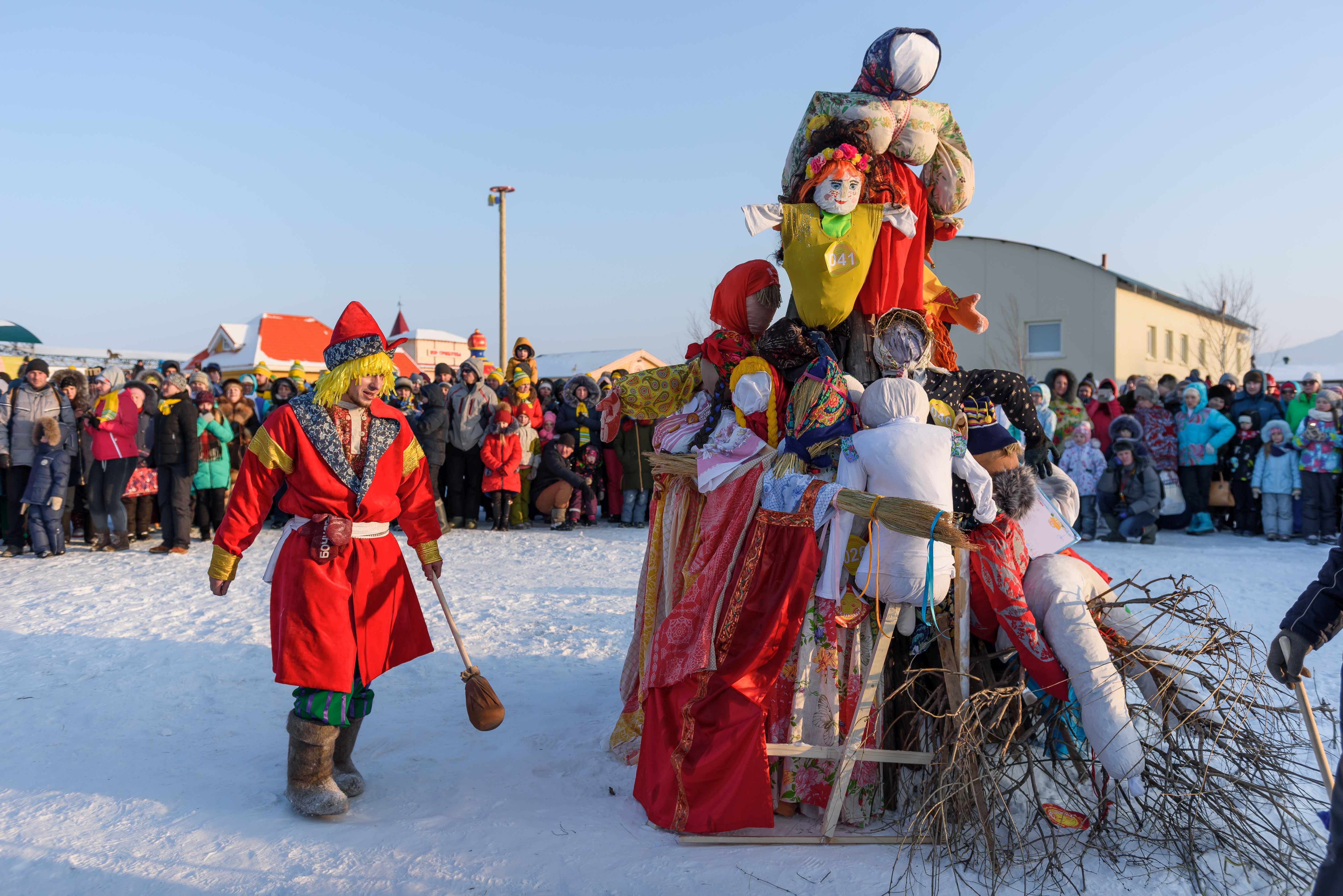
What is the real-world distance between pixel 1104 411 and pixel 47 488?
1144 centimetres

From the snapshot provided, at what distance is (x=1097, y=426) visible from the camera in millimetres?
10430

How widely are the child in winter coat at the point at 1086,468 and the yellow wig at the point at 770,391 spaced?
7.28 meters

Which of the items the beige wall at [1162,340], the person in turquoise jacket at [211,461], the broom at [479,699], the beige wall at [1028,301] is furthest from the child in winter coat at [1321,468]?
the beige wall at [1028,301]

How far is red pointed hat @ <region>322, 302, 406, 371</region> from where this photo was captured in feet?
11.7

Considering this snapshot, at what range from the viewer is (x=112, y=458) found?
8555mm

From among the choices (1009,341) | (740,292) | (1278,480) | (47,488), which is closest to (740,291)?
(740,292)

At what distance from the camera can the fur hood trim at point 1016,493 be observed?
3.23 meters

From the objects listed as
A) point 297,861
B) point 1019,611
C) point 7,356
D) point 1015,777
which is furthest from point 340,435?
point 7,356

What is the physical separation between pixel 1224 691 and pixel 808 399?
1767mm

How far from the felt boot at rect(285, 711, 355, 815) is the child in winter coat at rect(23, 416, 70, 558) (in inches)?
263

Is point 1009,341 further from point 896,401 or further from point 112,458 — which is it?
point 896,401

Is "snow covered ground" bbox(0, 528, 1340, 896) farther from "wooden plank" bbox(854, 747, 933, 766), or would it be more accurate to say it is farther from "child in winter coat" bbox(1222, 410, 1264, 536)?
"child in winter coat" bbox(1222, 410, 1264, 536)

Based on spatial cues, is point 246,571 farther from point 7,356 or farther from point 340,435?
point 7,356

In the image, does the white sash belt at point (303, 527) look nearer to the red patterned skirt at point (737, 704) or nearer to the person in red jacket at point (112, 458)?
the red patterned skirt at point (737, 704)
